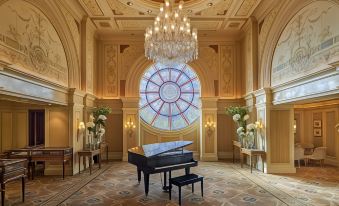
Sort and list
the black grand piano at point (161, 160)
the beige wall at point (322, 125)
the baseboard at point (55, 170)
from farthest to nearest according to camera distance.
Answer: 1. the beige wall at point (322, 125)
2. the baseboard at point (55, 170)
3. the black grand piano at point (161, 160)

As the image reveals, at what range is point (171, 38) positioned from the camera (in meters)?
6.33

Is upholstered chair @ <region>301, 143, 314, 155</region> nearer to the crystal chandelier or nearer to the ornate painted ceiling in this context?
the ornate painted ceiling

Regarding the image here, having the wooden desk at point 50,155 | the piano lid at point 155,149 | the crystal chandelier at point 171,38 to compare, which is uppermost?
the crystal chandelier at point 171,38

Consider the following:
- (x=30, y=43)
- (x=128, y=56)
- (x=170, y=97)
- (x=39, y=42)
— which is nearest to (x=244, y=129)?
(x=170, y=97)

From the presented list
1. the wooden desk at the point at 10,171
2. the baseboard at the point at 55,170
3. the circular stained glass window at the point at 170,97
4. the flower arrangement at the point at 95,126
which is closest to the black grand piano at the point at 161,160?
the wooden desk at the point at 10,171

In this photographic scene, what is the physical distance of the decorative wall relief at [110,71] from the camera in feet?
37.8

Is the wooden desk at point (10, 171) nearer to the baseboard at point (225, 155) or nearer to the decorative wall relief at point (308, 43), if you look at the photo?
the decorative wall relief at point (308, 43)

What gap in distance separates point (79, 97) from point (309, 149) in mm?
9798

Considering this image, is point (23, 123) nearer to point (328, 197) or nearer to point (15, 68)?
point (15, 68)

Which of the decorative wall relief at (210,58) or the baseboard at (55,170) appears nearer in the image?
the baseboard at (55,170)

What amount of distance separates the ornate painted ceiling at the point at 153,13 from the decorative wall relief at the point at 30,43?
1886 mm

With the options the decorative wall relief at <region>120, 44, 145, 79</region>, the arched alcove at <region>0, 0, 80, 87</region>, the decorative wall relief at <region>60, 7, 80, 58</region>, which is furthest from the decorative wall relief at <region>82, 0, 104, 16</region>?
the decorative wall relief at <region>120, 44, 145, 79</region>

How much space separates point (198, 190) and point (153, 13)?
622cm

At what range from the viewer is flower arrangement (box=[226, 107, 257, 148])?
8.89 metres
